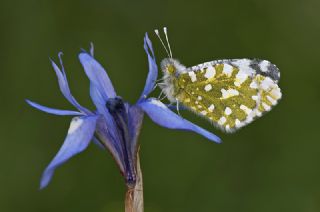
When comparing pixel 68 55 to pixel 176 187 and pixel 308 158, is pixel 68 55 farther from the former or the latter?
pixel 308 158

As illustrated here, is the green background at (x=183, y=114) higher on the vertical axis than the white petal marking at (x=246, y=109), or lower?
lower

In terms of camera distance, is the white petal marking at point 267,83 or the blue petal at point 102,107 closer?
the blue petal at point 102,107

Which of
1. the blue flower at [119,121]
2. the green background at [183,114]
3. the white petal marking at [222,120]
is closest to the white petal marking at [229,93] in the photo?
the white petal marking at [222,120]

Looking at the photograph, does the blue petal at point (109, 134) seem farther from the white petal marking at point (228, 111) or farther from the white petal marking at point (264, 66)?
the white petal marking at point (264, 66)

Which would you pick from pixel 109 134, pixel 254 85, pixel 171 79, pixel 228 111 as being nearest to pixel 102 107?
pixel 109 134

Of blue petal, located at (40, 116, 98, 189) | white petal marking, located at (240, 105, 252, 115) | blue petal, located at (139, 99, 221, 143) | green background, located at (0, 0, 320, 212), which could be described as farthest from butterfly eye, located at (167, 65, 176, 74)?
green background, located at (0, 0, 320, 212)
